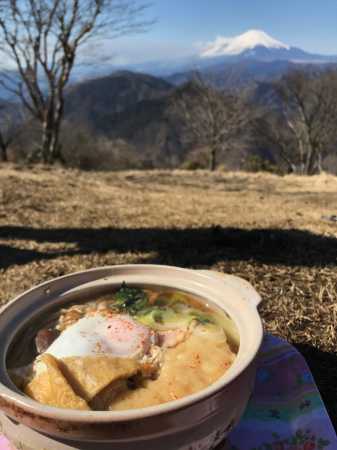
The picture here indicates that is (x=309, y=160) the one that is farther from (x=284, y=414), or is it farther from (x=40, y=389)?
(x=40, y=389)

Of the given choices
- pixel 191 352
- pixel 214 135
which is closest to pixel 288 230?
pixel 191 352

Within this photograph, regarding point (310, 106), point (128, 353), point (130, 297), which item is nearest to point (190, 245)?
point (130, 297)

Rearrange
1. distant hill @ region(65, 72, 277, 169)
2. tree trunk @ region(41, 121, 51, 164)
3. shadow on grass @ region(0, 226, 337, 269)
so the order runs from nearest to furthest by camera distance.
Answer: shadow on grass @ region(0, 226, 337, 269) < tree trunk @ region(41, 121, 51, 164) < distant hill @ region(65, 72, 277, 169)

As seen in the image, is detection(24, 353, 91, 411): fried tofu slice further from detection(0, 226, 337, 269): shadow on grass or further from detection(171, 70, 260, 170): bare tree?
detection(171, 70, 260, 170): bare tree

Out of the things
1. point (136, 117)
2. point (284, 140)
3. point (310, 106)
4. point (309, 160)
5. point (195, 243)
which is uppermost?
point (136, 117)

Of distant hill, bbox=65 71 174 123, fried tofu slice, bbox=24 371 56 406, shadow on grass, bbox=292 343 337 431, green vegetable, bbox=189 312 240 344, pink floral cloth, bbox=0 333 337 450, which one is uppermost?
distant hill, bbox=65 71 174 123

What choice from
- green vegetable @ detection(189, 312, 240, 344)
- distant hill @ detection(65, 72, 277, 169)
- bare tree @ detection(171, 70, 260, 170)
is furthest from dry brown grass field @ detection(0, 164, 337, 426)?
distant hill @ detection(65, 72, 277, 169)
